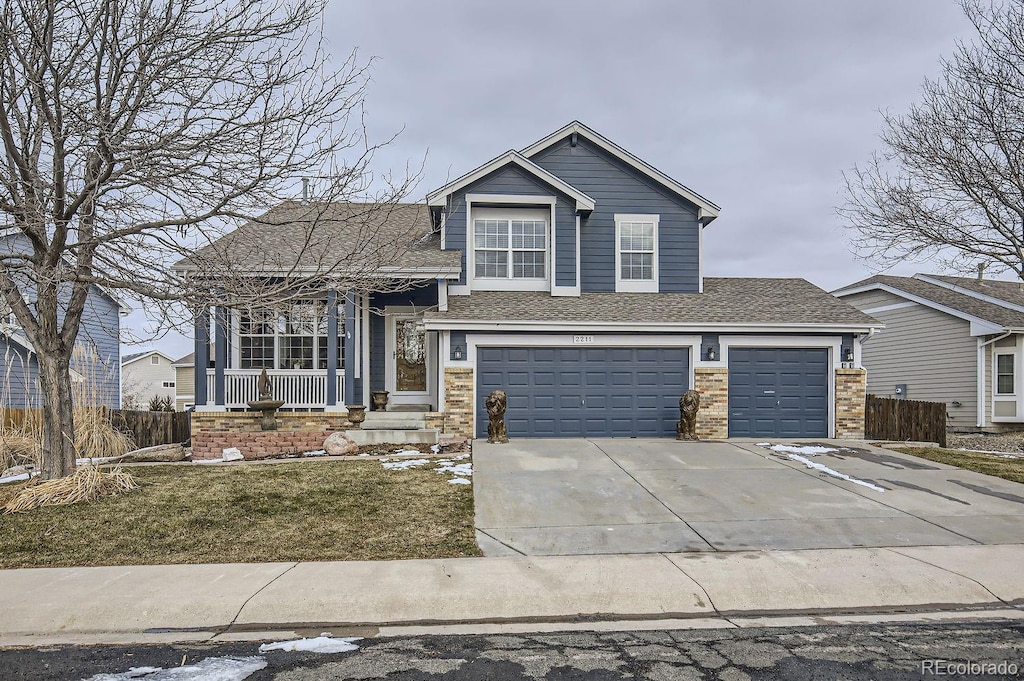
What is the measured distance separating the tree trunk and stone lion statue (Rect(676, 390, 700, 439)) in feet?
36.2

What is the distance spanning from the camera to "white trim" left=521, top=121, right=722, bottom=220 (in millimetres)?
16297

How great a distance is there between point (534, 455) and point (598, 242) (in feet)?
21.3

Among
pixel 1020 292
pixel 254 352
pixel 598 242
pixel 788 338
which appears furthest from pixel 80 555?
pixel 1020 292

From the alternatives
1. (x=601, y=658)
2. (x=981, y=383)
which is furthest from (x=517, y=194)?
(x=981, y=383)

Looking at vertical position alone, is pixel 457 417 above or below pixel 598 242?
below

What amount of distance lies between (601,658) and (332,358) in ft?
35.8

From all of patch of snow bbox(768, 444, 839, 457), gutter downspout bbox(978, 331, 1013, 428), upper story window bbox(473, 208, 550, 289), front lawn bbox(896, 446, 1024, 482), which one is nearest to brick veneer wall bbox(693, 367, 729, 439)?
patch of snow bbox(768, 444, 839, 457)

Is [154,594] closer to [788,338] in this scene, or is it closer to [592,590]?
[592,590]

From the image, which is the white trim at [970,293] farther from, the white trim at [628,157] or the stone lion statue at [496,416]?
the stone lion statue at [496,416]

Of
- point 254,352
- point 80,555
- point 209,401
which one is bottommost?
point 80,555

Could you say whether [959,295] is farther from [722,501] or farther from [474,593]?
[474,593]

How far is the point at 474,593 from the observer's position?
221 inches

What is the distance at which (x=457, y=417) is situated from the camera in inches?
559

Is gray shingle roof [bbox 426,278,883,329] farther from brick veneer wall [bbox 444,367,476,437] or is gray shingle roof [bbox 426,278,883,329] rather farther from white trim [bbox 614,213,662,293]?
brick veneer wall [bbox 444,367,476,437]
